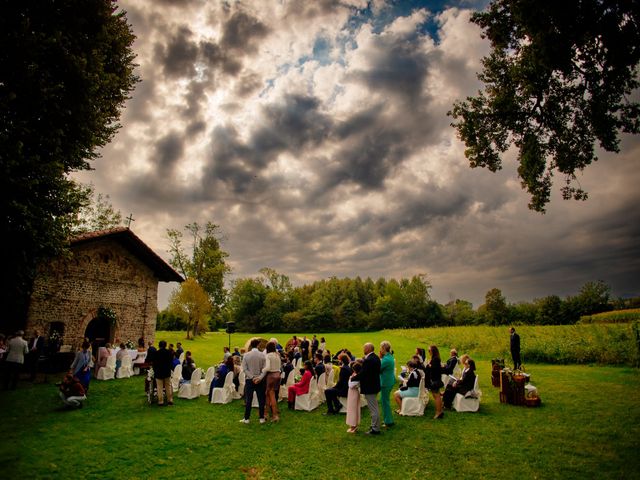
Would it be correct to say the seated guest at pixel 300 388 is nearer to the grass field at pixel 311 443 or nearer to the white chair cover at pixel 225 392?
the grass field at pixel 311 443

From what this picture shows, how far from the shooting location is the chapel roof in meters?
16.5

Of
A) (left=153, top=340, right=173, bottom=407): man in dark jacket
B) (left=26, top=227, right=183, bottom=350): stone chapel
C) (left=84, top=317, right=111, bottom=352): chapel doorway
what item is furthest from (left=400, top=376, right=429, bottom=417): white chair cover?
(left=84, top=317, right=111, bottom=352): chapel doorway

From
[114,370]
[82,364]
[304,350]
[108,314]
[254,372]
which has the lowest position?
[114,370]

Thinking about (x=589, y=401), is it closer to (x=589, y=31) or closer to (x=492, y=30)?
(x=589, y=31)

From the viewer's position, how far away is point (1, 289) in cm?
1062

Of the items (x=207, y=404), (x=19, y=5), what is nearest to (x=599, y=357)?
(x=207, y=404)

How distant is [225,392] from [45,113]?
33.1 feet

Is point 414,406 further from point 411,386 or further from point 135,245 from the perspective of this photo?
point 135,245

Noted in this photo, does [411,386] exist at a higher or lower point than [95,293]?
lower

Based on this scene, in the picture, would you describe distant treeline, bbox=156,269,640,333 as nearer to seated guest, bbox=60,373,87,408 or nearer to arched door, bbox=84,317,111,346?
arched door, bbox=84,317,111,346

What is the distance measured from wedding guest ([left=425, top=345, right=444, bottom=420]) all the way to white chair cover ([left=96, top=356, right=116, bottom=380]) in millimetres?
12943

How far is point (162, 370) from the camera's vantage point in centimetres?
984

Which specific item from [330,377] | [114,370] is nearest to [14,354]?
[114,370]

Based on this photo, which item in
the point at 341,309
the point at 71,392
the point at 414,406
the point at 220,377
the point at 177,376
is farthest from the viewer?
the point at 341,309
